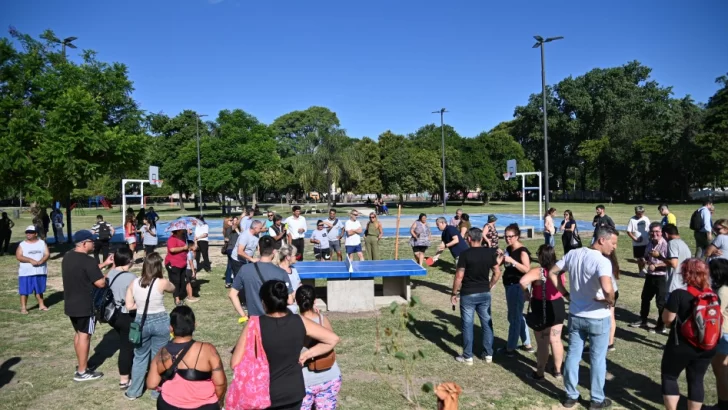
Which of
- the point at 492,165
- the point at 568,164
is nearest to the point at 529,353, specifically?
the point at 492,165

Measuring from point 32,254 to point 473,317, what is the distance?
789 centimetres

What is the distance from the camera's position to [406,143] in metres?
58.9

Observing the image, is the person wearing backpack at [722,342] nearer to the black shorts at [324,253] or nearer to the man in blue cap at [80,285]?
the man in blue cap at [80,285]

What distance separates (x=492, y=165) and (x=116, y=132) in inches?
1766

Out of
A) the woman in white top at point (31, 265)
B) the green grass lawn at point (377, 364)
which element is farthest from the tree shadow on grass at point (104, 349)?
the woman in white top at point (31, 265)

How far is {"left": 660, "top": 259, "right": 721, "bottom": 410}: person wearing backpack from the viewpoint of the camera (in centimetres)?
408

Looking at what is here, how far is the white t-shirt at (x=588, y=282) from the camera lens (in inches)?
183

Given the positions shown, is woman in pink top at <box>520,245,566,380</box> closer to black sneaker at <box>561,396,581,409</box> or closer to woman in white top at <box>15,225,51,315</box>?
black sneaker at <box>561,396,581,409</box>

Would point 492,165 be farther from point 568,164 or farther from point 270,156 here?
point 270,156

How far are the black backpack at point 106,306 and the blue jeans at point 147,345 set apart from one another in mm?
420

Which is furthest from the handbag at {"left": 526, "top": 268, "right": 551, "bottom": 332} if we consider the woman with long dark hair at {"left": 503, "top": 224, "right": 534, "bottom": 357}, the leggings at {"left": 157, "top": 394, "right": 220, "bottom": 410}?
the leggings at {"left": 157, "top": 394, "right": 220, "bottom": 410}

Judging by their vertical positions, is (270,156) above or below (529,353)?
above

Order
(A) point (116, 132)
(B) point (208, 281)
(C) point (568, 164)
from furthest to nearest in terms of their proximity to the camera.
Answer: (C) point (568, 164) → (A) point (116, 132) → (B) point (208, 281)

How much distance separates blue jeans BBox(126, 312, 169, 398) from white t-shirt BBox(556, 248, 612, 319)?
421 centimetres
